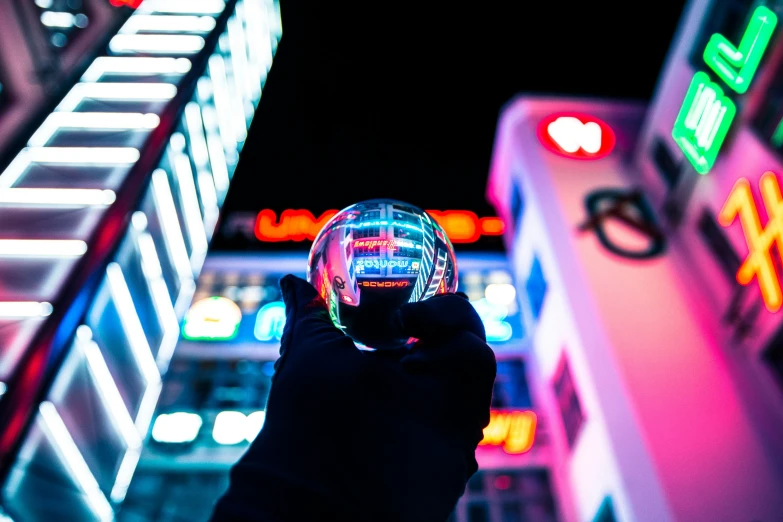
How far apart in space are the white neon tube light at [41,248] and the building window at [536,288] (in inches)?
364

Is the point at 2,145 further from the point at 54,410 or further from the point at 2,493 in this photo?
the point at 2,493

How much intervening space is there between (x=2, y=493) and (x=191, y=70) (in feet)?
19.1

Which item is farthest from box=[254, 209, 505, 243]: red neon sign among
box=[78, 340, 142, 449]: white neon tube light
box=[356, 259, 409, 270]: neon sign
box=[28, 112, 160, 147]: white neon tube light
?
box=[356, 259, 409, 270]: neon sign

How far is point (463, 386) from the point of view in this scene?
184 centimetres

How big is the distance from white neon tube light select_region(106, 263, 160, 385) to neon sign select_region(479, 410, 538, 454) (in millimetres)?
6516

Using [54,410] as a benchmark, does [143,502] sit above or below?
below

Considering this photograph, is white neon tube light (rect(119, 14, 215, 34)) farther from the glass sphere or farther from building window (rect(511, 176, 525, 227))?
building window (rect(511, 176, 525, 227))

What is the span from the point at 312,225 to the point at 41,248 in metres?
10.9

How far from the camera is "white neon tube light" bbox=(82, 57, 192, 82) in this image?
6551 mm

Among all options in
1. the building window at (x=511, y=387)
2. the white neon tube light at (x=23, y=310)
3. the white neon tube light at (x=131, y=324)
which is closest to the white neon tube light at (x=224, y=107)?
the white neon tube light at (x=131, y=324)

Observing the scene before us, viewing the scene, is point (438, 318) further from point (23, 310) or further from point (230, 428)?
point (230, 428)

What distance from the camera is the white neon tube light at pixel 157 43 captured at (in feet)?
23.9

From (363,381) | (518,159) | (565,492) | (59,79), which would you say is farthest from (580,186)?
(363,381)

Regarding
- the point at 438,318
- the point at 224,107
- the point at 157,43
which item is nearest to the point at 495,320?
the point at 224,107
